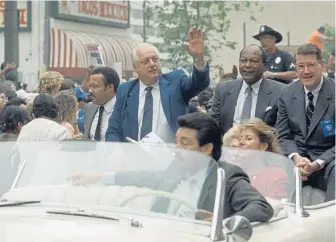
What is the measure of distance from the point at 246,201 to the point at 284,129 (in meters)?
2.87

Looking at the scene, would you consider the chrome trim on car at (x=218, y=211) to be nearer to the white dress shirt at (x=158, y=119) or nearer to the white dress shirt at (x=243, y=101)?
the white dress shirt at (x=158, y=119)

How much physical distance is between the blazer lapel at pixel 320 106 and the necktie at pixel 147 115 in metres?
1.30

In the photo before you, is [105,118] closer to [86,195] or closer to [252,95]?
[252,95]

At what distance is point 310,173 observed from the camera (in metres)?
7.35

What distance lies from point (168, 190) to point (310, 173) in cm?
263

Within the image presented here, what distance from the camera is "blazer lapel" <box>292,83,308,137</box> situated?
7891 mm

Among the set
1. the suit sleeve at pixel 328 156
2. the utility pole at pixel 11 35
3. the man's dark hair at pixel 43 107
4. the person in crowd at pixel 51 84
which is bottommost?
the suit sleeve at pixel 328 156

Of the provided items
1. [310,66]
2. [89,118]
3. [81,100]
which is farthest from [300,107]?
[81,100]

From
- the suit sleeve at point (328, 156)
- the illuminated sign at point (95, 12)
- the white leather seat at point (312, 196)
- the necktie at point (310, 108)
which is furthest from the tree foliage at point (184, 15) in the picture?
the white leather seat at point (312, 196)

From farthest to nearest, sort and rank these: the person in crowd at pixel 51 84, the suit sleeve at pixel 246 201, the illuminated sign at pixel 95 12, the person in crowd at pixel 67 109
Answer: the illuminated sign at pixel 95 12 → the person in crowd at pixel 51 84 → the person in crowd at pixel 67 109 → the suit sleeve at pixel 246 201

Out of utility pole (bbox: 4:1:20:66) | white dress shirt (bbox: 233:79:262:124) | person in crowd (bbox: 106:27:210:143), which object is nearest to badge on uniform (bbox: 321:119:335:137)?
white dress shirt (bbox: 233:79:262:124)

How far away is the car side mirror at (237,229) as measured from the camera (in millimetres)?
4555

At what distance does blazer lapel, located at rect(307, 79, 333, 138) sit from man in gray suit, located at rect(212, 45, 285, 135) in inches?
20.9

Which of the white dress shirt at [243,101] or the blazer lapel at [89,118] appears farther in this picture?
the blazer lapel at [89,118]
